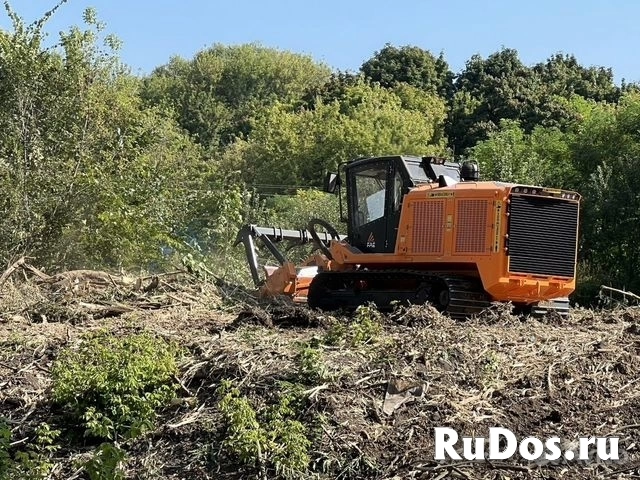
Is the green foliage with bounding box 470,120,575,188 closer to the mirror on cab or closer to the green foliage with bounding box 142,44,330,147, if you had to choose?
the mirror on cab

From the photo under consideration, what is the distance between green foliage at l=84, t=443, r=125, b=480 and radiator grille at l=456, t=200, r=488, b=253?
584cm

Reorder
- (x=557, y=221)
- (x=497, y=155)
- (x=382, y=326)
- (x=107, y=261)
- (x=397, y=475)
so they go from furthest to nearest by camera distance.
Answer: (x=497, y=155)
(x=107, y=261)
(x=557, y=221)
(x=382, y=326)
(x=397, y=475)

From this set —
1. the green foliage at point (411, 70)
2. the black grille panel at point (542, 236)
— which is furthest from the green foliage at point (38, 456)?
the green foliage at point (411, 70)

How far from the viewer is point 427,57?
48781 millimetres

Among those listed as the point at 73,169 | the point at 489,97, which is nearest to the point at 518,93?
the point at 489,97

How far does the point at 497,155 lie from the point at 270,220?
6146 mm

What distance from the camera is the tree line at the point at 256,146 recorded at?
18027 mm

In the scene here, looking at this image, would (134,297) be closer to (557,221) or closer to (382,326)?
(382,326)

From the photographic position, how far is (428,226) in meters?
12.1

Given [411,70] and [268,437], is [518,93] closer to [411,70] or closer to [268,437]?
[411,70]

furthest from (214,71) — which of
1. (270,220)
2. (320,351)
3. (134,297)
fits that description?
(320,351)

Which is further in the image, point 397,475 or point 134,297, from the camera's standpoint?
point 134,297

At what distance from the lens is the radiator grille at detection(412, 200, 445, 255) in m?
12.0

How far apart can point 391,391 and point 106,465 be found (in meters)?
2.14
